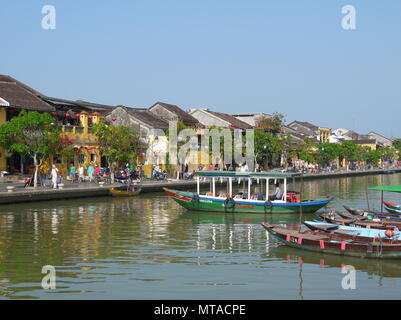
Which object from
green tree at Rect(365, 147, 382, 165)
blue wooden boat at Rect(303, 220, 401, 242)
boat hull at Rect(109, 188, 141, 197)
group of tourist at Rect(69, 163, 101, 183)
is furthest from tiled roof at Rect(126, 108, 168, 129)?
green tree at Rect(365, 147, 382, 165)

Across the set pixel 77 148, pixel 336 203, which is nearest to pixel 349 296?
pixel 336 203

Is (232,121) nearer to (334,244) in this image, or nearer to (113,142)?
(113,142)

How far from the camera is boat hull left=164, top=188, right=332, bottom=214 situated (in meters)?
29.7

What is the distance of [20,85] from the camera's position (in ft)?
151

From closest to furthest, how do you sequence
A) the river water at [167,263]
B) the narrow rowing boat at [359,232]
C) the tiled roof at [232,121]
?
the river water at [167,263] → the narrow rowing boat at [359,232] → the tiled roof at [232,121]

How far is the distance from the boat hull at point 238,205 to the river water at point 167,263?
72.3 inches

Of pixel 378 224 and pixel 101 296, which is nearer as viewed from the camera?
pixel 101 296

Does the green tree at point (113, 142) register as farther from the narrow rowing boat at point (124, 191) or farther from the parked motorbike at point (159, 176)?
the narrow rowing boat at point (124, 191)

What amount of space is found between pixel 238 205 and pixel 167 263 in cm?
1285

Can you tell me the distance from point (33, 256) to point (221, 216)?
12730 millimetres

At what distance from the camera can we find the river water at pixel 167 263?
1458 cm

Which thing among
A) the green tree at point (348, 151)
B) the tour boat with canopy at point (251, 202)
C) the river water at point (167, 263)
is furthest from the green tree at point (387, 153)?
the river water at point (167, 263)

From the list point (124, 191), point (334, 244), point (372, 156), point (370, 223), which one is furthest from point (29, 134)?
point (372, 156)
